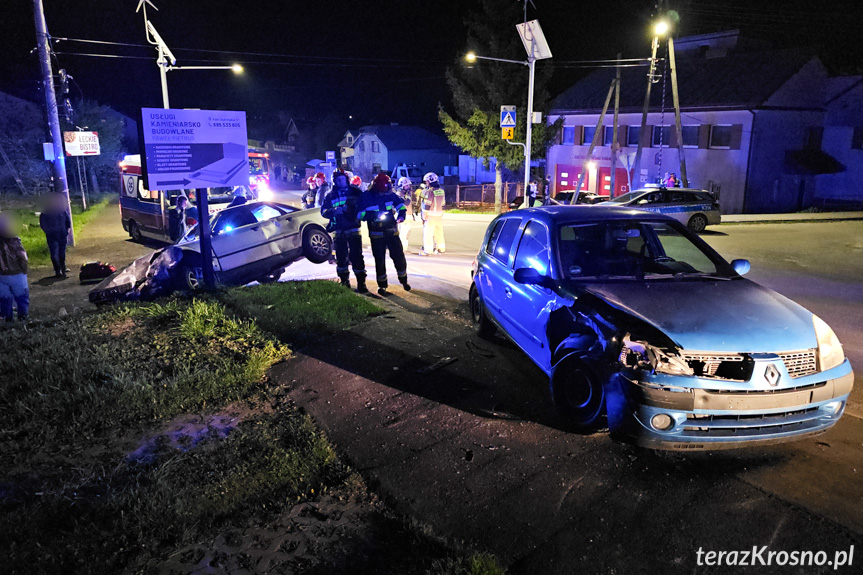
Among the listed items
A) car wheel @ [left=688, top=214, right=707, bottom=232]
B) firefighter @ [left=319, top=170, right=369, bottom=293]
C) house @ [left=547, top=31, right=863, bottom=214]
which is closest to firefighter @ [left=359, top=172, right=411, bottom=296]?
firefighter @ [left=319, top=170, right=369, bottom=293]

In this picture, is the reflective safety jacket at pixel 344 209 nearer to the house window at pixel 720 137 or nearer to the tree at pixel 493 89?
the tree at pixel 493 89

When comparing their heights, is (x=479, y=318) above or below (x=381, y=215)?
below

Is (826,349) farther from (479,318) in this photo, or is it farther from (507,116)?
(507,116)

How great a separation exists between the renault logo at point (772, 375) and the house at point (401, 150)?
53276 millimetres

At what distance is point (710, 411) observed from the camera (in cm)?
363

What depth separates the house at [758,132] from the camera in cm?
2730

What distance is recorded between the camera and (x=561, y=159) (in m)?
36.7

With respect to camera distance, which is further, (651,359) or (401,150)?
(401,150)

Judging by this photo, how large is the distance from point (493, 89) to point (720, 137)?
36.8 feet

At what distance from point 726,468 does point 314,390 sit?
11.0 ft

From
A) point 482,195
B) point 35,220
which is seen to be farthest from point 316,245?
point 482,195

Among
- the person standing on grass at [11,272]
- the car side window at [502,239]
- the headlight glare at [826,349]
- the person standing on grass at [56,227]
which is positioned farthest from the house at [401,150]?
the headlight glare at [826,349]

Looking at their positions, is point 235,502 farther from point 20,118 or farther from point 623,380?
point 20,118

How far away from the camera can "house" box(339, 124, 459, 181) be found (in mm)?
Answer: 57625
